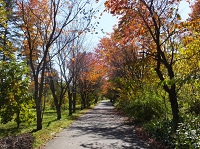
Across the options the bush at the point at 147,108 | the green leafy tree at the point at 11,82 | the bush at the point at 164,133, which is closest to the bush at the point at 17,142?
the green leafy tree at the point at 11,82

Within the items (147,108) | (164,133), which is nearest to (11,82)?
(164,133)

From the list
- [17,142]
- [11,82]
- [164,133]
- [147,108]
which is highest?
[11,82]

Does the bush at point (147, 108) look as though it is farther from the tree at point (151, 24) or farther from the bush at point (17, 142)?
the bush at point (17, 142)

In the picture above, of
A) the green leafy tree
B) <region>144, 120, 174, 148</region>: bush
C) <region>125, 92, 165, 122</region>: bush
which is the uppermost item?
the green leafy tree

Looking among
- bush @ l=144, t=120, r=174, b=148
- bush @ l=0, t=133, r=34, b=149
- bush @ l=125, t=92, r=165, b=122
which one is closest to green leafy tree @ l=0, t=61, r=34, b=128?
bush @ l=0, t=133, r=34, b=149

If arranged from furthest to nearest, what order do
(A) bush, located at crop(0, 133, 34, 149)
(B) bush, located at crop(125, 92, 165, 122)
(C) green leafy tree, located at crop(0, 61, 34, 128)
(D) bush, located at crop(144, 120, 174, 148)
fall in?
(B) bush, located at crop(125, 92, 165, 122)
(C) green leafy tree, located at crop(0, 61, 34, 128)
(D) bush, located at crop(144, 120, 174, 148)
(A) bush, located at crop(0, 133, 34, 149)

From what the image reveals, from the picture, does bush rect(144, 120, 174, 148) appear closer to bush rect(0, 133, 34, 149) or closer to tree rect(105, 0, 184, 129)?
tree rect(105, 0, 184, 129)

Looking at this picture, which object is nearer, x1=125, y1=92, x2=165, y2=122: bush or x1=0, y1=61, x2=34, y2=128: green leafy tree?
x1=0, y1=61, x2=34, y2=128: green leafy tree

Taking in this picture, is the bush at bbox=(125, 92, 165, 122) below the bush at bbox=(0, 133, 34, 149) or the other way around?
the other way around

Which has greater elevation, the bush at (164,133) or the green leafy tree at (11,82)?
the green leafy tree at (11,82)

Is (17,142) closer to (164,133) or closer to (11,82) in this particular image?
(11,82)

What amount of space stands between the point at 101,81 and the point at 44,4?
33.1m

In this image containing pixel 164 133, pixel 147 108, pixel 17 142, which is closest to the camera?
pixel 17 142

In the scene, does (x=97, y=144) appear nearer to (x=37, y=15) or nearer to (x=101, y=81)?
(x=37, y=15)
